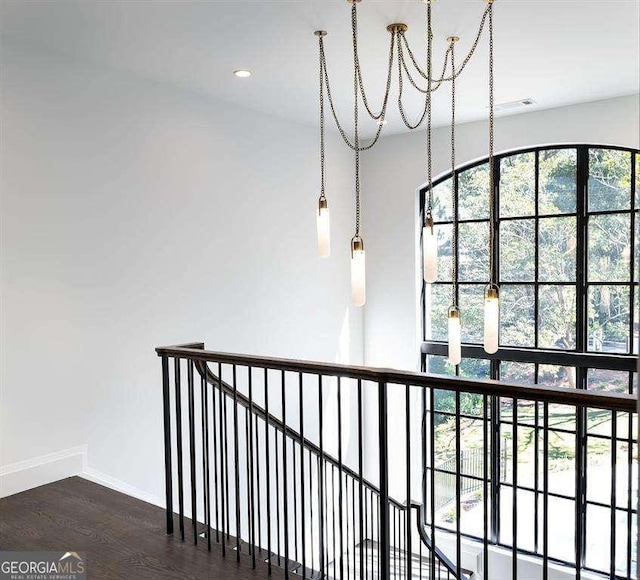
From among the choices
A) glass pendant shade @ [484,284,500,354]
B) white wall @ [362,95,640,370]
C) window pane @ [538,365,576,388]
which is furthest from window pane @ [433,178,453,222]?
glass pendant shade @ [484,284,500,354]

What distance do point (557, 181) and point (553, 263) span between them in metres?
0.74

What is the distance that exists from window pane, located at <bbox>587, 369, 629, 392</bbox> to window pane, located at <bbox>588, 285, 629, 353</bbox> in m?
0.19

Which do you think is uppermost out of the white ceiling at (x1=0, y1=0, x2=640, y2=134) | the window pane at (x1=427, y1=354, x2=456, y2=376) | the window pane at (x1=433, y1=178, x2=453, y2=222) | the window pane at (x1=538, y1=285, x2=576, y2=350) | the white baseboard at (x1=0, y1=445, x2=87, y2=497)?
the white ceiling at (x1=0, y1=0, x2=640, y2=134)

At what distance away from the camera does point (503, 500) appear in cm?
548

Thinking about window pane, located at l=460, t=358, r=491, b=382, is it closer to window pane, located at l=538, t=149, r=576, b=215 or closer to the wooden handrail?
window pane, located at l=538, t=149, r=576, b=215

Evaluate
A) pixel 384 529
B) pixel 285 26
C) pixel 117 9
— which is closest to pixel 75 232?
pixel 117 9

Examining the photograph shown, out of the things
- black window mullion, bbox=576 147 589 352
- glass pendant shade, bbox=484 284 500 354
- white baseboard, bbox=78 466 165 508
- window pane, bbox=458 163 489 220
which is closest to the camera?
glass pendant shade, bbox=484 284 500 354

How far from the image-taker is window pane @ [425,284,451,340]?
19.3ft

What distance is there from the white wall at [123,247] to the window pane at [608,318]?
2646mm

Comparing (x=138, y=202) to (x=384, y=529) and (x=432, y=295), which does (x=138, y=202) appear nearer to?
(x=384, y=529)

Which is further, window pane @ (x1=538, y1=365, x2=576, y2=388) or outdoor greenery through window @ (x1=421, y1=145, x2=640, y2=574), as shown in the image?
window pane @ (x1=538, y1=365, x2=576, y2=388)

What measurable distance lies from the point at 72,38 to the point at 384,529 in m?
3.03

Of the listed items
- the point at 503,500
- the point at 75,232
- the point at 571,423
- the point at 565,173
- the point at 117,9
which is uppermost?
the point at 117,9

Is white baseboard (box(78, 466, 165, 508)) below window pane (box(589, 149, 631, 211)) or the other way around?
below
